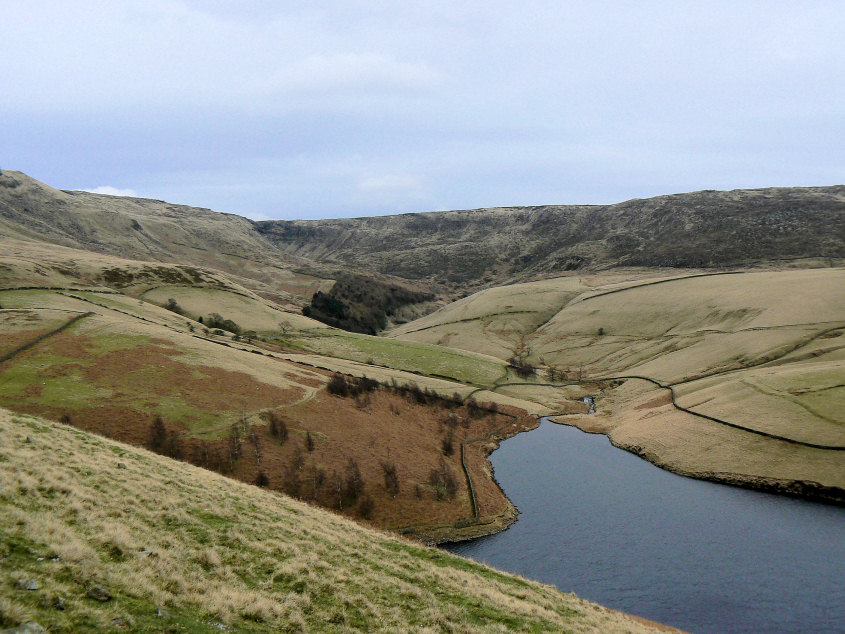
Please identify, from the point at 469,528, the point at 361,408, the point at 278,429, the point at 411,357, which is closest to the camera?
the point at 469,528

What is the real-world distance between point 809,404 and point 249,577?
5930 cm

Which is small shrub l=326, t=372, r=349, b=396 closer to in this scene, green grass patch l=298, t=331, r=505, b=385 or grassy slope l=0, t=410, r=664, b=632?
green grass patch l=298, t=331, r=505, b=385

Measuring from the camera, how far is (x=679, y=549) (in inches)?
1512

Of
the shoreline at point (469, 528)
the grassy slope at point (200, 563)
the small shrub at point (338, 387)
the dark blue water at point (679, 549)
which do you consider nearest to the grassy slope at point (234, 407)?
the shoreline at point (469, 528)

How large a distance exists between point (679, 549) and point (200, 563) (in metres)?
36.0

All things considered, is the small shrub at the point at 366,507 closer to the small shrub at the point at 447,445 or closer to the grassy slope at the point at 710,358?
the small shrub at the point at 447,445

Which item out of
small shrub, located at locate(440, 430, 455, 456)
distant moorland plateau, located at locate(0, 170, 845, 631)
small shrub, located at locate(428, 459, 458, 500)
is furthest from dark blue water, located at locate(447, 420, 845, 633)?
small shrub, located at locate(440, 430, 455, 456)

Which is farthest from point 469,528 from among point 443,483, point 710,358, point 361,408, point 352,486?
point 710,358

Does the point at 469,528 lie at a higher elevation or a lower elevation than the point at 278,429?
lower

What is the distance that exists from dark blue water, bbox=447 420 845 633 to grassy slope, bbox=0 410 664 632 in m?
10.0

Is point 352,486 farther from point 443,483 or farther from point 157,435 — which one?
point 157,435

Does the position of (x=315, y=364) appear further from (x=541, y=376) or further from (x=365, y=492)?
(x=541, y=376)

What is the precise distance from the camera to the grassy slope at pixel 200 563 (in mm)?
11938

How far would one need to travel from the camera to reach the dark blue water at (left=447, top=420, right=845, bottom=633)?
31.2 meters
